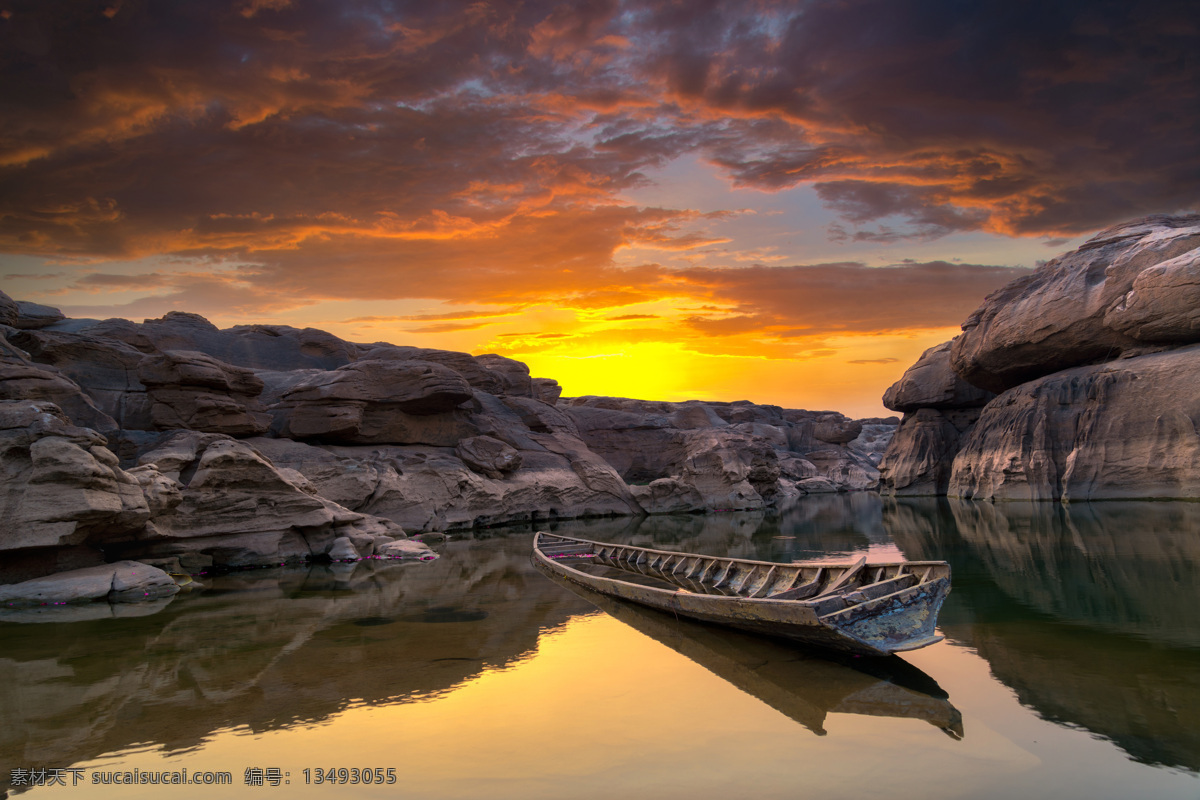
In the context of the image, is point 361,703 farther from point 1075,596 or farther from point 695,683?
point 1075,596

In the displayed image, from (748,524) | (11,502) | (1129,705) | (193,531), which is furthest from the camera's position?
(748,524)

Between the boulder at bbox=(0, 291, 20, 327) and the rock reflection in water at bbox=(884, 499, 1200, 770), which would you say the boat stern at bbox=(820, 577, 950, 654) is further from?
the boulder at bbox=(0, 291, 20, 327)

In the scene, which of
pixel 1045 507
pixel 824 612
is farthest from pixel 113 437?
pixel 1045 507

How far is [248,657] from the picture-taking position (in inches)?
419

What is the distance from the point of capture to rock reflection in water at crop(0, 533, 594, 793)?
25.6 ft

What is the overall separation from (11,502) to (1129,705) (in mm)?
20058

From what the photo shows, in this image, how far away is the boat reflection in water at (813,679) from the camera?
24.6ft

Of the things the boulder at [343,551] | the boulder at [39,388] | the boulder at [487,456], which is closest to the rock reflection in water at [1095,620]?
the boulder at [343,551]

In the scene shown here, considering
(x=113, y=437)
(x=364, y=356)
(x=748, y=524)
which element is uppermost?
(x=364, y=356)

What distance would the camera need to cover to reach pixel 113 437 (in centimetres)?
2406

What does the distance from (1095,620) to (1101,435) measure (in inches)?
1235

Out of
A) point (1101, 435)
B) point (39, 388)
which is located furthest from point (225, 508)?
point (1101, 435)

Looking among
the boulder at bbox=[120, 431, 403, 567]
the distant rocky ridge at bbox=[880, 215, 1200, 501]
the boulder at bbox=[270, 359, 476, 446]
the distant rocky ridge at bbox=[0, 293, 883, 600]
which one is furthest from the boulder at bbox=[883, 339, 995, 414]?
the boulder at bbox=[120, 431, 403, 567]

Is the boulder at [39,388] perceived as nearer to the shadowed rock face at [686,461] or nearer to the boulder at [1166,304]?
the shadowed rock face at [686,461]
